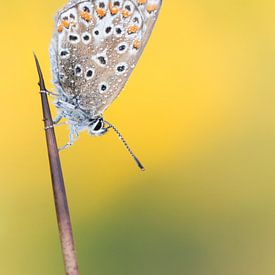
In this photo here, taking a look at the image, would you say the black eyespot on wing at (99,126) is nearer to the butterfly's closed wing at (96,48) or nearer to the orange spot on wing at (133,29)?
the butterfly's closed wing at (96,48)

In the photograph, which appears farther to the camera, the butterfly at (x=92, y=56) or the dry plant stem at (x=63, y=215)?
the butterfly at (x=92, y=56)

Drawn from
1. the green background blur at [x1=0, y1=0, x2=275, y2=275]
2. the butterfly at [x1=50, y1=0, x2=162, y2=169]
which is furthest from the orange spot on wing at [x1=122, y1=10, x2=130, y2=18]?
the green background blur at [x1=0, y1=0, x2=275, y2=275]

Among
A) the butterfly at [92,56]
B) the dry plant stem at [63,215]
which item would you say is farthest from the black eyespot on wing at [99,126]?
the dry plant stem at [63,215]

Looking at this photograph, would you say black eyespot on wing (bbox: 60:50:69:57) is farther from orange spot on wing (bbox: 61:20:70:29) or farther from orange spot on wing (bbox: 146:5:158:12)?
orange spot on wing (bbox: 146:5:158:12)

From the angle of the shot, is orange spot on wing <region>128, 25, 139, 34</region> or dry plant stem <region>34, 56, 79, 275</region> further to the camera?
orange spot on wing <region>128, 25, 139, 34</region>

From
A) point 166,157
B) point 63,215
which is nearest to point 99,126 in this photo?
point 63,215

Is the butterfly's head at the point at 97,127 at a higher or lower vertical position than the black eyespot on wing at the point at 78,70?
lower
